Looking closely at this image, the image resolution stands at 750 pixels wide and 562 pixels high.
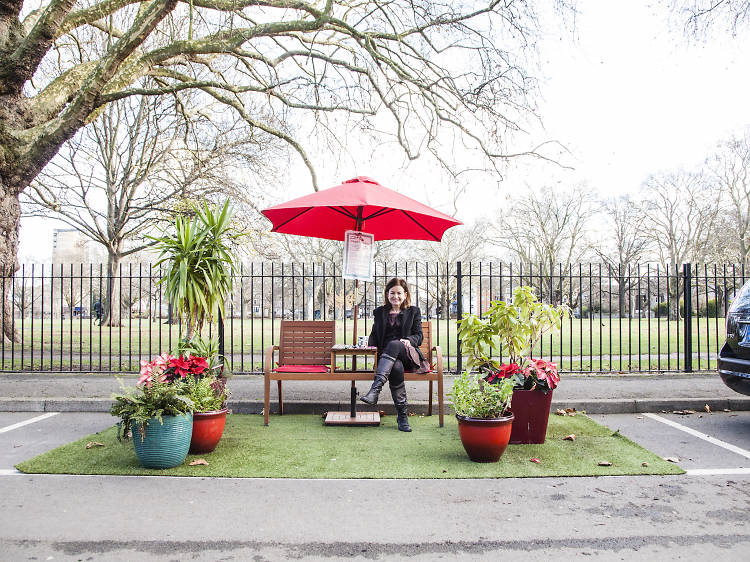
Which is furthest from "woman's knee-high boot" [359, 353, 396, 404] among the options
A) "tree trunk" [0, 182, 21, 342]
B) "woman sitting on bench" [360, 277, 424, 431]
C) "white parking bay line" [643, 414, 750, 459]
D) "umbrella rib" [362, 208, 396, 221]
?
"tree trunk" [0, 182, 21, 342]

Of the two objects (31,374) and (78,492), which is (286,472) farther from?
(31,374)

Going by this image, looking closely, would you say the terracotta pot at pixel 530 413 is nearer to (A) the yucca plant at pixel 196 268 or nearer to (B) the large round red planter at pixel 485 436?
(B) the large round red planter at pixel 485 436

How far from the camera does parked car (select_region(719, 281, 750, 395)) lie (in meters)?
5.56

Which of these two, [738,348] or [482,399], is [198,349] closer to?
[482,399]

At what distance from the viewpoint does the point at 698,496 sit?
3906 millimetres

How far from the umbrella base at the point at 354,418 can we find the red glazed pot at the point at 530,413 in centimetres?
162

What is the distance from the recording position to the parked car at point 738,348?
5559mm

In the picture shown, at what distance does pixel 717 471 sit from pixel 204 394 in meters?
4.49

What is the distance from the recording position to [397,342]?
6.04 metres

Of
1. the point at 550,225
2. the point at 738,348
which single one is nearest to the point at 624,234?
the point at 550,225

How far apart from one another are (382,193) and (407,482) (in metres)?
3.07

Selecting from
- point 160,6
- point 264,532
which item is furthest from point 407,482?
point 160,6

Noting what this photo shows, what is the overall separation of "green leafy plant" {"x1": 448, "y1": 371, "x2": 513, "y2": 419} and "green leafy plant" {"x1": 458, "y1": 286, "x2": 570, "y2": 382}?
22.2 inches

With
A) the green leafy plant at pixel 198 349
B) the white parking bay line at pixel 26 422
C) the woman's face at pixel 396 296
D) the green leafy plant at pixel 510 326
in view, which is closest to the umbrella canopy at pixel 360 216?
the woman's face at pixel 396 296
